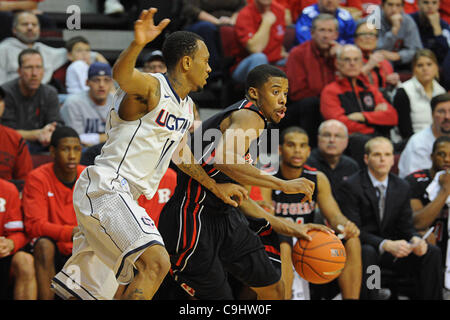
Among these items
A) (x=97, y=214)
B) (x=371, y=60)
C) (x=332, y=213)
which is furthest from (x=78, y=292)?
(x=371, y=60)

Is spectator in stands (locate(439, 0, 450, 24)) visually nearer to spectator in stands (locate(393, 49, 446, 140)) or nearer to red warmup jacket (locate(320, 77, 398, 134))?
spectator in stands (locate(393, 49, 446, 140))

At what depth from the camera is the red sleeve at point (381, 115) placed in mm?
6801

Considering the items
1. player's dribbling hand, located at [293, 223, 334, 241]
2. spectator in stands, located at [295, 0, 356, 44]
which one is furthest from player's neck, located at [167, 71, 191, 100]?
spectator in stands, located at [295, 0, 356, 44]

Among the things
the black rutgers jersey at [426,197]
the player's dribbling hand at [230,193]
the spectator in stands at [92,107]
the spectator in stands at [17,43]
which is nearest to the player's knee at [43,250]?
the spectator in stands at [92,107]

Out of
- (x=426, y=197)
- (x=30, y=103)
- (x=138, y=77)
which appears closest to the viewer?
(x=138, y=77)

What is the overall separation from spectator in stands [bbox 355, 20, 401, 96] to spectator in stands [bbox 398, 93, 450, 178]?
2.95 feet

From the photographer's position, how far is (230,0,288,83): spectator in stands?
7.32m

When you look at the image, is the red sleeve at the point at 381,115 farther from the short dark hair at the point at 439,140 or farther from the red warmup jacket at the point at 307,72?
the short dark hair at the point at 439,140

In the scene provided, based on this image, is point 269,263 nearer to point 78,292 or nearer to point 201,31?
point 78,292

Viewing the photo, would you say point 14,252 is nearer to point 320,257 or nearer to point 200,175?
point 200,175

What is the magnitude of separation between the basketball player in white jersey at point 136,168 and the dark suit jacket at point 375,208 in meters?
2.17

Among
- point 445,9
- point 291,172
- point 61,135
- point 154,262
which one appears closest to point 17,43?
point 61,135

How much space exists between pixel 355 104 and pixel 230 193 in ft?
11.3

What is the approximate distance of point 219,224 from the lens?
13.4 ft
